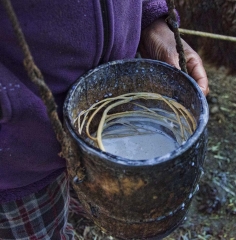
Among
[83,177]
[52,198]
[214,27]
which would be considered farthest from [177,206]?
[214,27]

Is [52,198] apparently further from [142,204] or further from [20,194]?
[142,204]

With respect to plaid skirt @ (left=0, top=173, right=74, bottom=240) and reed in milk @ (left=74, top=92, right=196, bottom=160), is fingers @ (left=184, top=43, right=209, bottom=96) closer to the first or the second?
reed in milk @ (left=74, top=92, right=196, bottom=160)

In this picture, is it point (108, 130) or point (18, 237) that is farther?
point (18, 237)

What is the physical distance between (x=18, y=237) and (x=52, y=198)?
141 mm

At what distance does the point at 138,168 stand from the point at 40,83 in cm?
21

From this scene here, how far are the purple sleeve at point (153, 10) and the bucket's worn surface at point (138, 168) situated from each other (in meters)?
0.23

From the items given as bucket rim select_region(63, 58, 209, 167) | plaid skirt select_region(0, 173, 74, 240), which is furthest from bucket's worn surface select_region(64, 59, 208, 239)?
plaid skirt select_region(0, 173, 74, 240)

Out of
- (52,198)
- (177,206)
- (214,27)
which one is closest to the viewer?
(177,206)

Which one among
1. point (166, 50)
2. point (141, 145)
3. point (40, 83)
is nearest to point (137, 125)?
point (141, 145)

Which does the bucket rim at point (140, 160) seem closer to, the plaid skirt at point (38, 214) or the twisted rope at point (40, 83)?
the twisted rope at point (40, 83)

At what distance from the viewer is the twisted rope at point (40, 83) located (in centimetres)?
62

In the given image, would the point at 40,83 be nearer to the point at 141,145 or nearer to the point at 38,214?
the point at 141,145

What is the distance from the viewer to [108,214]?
2.74 ft

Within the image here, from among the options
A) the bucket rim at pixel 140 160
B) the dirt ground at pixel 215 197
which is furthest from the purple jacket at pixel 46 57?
the dirt ground at pixel 215 197
